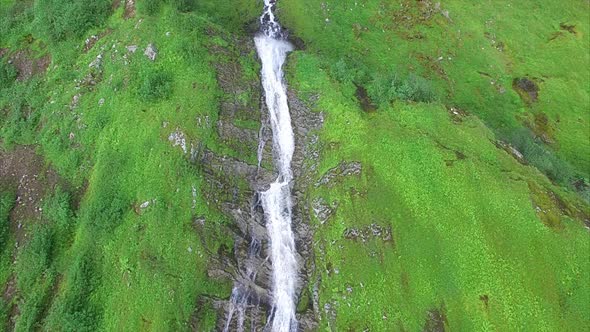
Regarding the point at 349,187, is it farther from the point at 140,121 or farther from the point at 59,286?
the point at 59,286

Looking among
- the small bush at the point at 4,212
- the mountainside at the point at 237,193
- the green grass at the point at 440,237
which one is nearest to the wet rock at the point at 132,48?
the mountainside at the point at 237,193

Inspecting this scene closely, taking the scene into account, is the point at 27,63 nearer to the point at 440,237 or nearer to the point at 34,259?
the point at 34,259

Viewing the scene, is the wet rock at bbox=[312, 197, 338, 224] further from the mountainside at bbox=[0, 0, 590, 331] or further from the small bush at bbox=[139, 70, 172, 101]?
the small bush at bbox=[139, 70, 172, 101]

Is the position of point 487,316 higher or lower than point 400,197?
lower

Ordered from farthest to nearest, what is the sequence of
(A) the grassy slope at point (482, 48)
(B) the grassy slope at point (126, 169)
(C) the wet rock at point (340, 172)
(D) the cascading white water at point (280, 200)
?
(A) the grassy slope at point (482, 48) → (C) the wet rock at point (340, 172) → (D) the cascading white water at point (280, 200) → (B) the grassy slope at point (126, 169)

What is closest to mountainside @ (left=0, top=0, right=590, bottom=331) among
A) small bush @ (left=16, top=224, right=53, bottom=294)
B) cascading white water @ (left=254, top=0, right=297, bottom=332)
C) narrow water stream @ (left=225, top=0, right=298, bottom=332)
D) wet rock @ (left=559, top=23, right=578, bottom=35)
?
small bush @ (left=16, top=224, right=53, bottom=294)

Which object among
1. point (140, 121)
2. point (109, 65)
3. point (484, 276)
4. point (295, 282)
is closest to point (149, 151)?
point (140, 121)

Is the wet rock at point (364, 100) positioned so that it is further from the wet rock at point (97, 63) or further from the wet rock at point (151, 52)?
the wet rock at point (97, 63)
